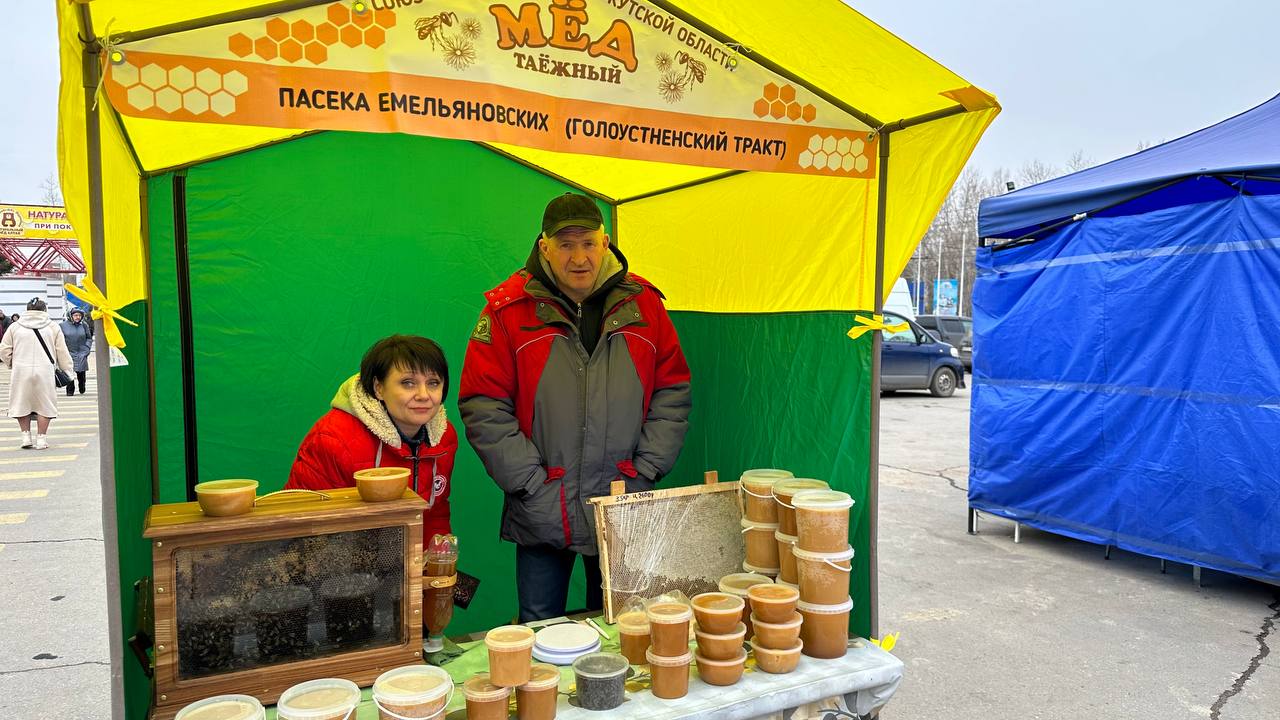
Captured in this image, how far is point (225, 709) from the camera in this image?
1.55 metres

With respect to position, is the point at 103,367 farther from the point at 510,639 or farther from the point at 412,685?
the point at 510,639

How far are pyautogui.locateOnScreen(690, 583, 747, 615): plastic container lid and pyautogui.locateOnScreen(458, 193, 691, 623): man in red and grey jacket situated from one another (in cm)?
64

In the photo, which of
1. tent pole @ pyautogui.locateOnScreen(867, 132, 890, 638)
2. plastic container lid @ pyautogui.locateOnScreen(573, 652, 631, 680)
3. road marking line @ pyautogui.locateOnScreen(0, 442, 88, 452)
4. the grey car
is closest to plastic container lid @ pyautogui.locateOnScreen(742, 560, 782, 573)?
tent pole @ pyautogui.locateOnScreen(867, 132, 890, 638)

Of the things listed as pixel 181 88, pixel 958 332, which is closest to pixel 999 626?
pixel 181 88

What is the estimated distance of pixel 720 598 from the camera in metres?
2.01

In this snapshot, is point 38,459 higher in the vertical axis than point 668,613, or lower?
lower

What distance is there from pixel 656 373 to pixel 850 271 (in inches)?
29.3

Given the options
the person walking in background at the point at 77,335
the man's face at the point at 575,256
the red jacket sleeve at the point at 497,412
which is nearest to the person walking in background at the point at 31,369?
the person walking in background at the point at 77,335

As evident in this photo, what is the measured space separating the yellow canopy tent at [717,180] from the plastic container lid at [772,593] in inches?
26.8

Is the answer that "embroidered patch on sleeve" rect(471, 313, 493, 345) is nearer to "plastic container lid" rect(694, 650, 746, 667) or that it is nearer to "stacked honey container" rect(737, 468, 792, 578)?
"stacked honey container" rect(737, 468, 792, 578)

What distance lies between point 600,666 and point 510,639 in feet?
0.81

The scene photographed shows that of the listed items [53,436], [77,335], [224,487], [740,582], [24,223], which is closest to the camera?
[224,487]

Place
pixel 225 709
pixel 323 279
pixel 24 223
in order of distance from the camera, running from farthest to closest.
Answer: pixel 24 223 → pixel 323 279 → pixel 225 709

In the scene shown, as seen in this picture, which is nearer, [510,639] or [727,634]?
[510,639]
